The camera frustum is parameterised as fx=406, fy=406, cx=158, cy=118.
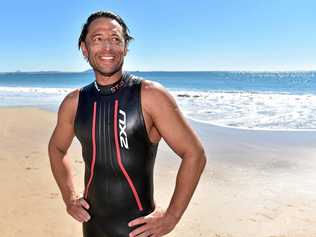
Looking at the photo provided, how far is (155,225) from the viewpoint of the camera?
2.17m

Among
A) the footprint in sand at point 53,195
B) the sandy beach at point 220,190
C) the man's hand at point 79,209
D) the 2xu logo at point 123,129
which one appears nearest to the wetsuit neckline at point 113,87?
the 2xu logo at point 123,129

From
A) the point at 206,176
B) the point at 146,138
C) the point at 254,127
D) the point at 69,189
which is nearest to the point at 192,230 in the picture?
the point at 206,176

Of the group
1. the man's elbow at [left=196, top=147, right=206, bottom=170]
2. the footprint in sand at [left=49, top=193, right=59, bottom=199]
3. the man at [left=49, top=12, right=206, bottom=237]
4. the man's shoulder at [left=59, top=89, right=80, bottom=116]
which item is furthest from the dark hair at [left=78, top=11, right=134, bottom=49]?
the footprint in sand at [left=49, top=193, right=59, bottom=199]

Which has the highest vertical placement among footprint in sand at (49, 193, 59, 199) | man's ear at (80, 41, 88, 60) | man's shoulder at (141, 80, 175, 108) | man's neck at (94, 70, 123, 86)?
man's ear at (80, 41, 88, 60)

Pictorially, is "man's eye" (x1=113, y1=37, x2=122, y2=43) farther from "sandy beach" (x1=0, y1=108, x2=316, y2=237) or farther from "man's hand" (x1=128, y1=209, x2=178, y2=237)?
"sandy beach" (x1=0, y1=108, x2=316, y2=237)

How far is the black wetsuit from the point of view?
219 centimetres

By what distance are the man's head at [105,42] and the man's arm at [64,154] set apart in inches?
12.2

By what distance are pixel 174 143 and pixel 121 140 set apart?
0.29 metres

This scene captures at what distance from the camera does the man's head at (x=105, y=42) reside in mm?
2225

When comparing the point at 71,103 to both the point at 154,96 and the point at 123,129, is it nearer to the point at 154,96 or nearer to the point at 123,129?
the point at 123,129

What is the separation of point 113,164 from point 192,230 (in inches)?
119

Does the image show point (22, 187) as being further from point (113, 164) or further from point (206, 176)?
point (113, 164)

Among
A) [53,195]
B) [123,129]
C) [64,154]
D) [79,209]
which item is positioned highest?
[123,129]

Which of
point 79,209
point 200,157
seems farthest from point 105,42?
point 79,209
